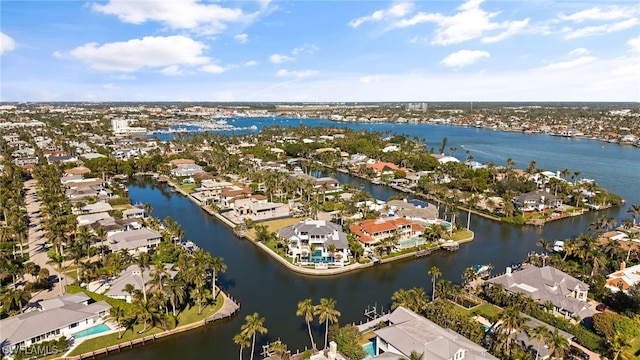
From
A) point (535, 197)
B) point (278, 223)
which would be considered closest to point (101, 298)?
point (278, 223)

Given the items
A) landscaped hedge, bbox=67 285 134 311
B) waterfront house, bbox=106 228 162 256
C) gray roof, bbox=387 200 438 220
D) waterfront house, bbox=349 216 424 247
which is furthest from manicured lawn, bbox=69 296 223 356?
gray roof, bbox=387 200 438 220

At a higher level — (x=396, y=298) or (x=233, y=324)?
(x=396, y=298)

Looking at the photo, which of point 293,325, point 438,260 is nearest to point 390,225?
point 438,260

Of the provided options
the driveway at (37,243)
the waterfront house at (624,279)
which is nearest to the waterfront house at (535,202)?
the waterfront house at (624,279)

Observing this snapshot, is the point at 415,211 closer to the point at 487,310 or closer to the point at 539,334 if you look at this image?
the point at 487,310

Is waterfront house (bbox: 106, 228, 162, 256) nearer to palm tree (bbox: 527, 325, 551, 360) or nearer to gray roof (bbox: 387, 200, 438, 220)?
gray roof (bbox: 387, 200, 438, 220)

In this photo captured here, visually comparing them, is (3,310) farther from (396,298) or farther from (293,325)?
(396,298)
